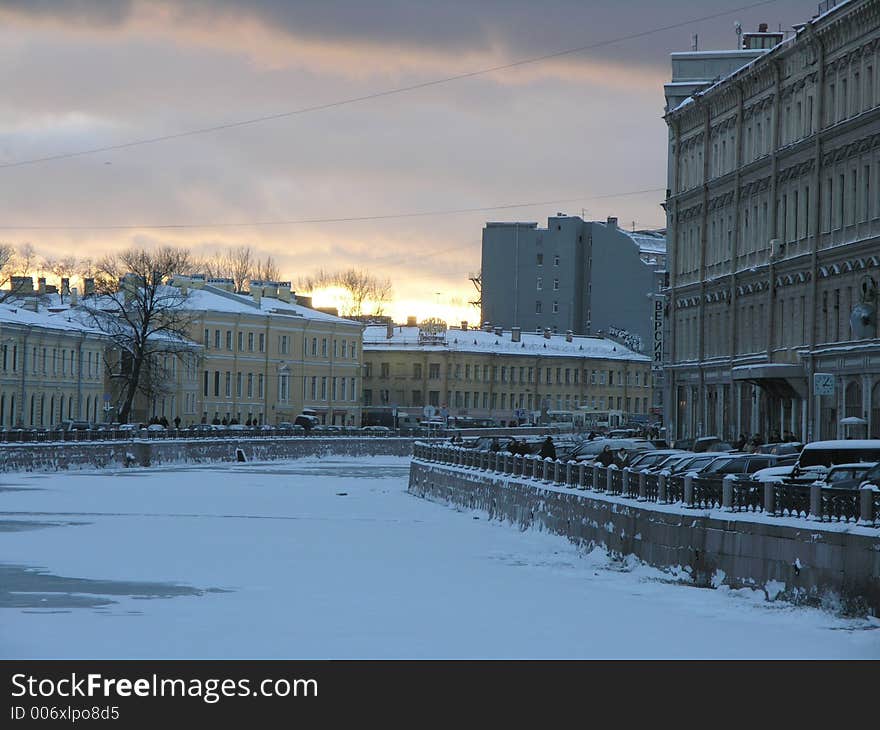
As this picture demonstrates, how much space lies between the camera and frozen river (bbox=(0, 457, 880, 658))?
2173 centimetres

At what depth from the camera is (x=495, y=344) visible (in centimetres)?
15525

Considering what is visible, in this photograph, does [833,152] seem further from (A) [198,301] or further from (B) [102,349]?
(A) [198,301]

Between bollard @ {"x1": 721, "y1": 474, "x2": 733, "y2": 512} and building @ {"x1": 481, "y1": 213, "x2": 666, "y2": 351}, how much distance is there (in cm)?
12711

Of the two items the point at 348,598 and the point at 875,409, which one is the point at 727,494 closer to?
the point at 348,598

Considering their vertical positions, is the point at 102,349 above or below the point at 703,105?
below

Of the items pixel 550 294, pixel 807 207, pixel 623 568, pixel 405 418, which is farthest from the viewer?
pixel 550 294

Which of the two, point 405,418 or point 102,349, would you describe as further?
point 405,418

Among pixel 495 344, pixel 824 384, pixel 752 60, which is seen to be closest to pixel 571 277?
pixel 495 344

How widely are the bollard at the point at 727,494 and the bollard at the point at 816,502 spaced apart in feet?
9.48

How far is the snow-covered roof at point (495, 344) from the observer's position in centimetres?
15300

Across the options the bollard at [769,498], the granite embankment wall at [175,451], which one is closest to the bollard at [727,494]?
the bollard at [769,498]

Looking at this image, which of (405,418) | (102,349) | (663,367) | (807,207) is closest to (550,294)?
(405,418)
